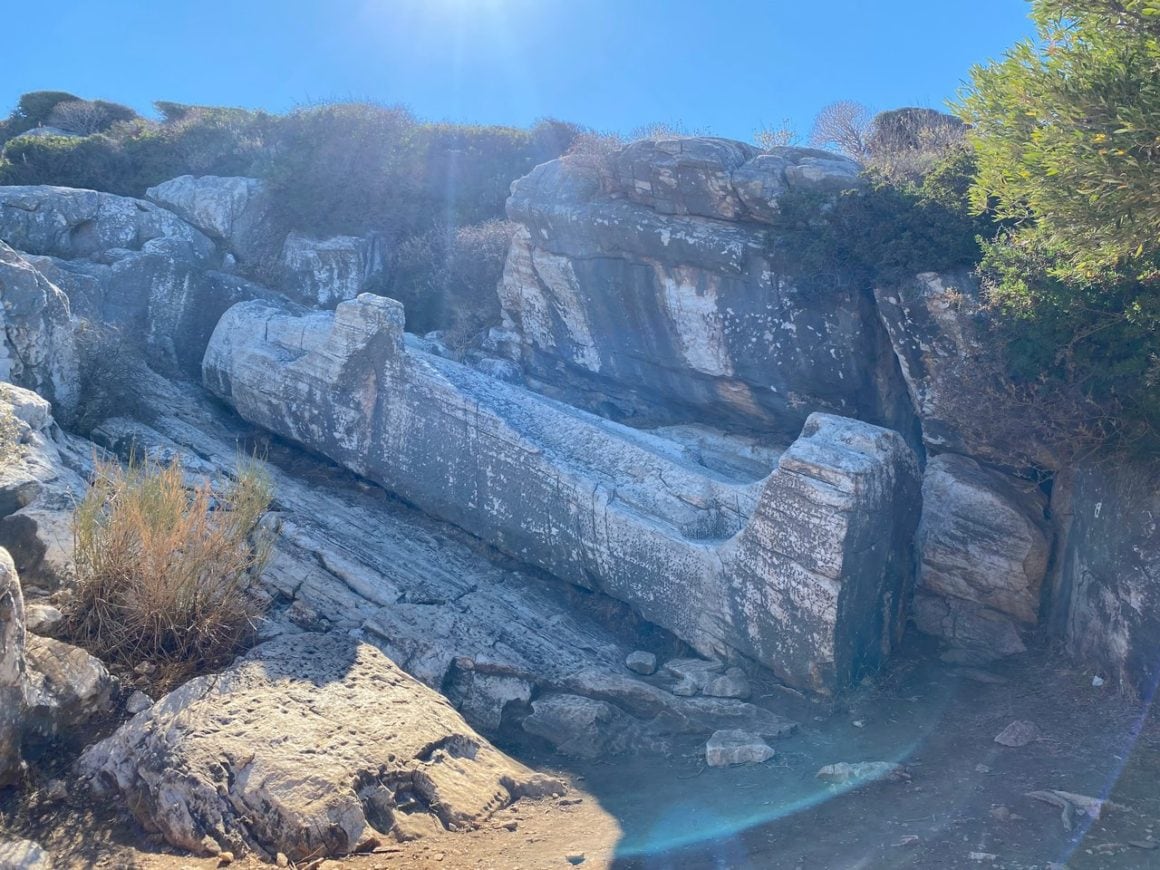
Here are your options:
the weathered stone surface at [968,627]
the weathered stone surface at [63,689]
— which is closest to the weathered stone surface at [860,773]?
the weathered stone surface at [968,627]

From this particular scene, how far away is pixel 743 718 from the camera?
782 centimetres

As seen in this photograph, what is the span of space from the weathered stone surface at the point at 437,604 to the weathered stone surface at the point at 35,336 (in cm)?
61

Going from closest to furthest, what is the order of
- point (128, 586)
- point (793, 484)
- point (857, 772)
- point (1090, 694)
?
point (128, 586), point (857, 772), point (1090, 694), point (793, 484)

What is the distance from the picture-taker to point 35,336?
31.6 feet

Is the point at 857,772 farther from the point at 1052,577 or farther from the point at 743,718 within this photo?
the point at 1052,577

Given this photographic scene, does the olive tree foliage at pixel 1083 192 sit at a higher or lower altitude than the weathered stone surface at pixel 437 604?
higher

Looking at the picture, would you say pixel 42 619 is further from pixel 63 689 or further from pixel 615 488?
pixel 615 488

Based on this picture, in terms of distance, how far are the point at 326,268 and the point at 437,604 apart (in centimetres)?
776

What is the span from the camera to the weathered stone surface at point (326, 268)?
14.8 metres

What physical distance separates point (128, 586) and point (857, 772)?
16.0 ft

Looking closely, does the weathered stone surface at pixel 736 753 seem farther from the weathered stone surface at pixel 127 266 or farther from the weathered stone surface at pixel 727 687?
the weathered stone surface at pixel 127 266

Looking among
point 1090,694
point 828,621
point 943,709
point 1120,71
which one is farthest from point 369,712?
point 1120,71

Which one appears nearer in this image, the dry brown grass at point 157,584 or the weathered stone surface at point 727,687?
the dry brown grass at point 157,584

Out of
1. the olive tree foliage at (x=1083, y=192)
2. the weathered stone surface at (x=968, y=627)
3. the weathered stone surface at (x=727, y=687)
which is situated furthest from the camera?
the weathered stone surface at (x=968, y=627)
